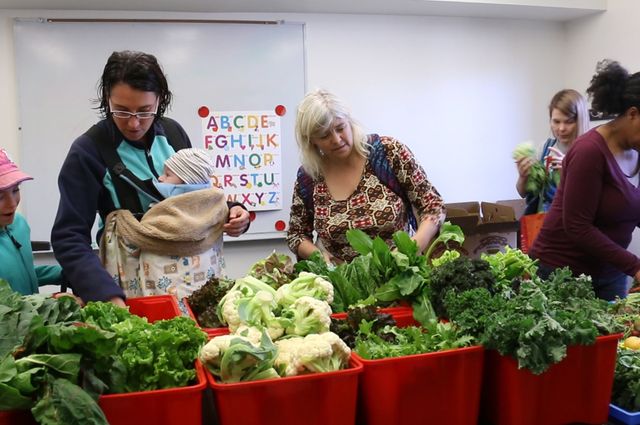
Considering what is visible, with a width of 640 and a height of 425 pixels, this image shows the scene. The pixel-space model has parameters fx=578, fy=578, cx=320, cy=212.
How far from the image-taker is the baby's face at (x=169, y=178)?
5.94 feet

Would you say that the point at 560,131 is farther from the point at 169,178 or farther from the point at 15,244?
the point at 15,244

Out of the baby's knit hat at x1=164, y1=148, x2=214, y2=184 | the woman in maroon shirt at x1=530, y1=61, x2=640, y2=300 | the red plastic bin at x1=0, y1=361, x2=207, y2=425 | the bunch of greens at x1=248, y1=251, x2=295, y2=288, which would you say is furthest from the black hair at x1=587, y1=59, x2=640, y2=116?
the red plastic bin at x1=0, y1=361, x2=207, y2=425

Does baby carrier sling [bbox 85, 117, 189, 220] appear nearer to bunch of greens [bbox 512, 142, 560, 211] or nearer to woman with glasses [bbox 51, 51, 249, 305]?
woman with glasses [bbox 51, 51, 249, 305]

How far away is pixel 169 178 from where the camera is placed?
1.81 m

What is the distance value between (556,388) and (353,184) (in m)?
1.17

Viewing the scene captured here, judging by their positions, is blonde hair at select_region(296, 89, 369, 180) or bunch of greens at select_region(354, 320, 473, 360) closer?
bunch of greens at select_region(354, 320, 473, 360)

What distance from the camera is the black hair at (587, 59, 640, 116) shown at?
79.5 inches

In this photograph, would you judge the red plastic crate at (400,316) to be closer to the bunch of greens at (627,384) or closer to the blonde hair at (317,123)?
the bunch of greens at (627,384)

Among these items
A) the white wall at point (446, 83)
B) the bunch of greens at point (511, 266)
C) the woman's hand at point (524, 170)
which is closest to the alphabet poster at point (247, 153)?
the white wall at point (446, 83)

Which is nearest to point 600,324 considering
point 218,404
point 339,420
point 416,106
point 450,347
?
point 450,347

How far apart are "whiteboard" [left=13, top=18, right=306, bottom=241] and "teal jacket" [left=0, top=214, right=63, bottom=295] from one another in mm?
1842

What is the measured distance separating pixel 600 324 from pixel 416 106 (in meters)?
3.41

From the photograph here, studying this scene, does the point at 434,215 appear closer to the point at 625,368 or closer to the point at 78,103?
the point at 625,368

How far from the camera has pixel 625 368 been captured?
1.26 metres
